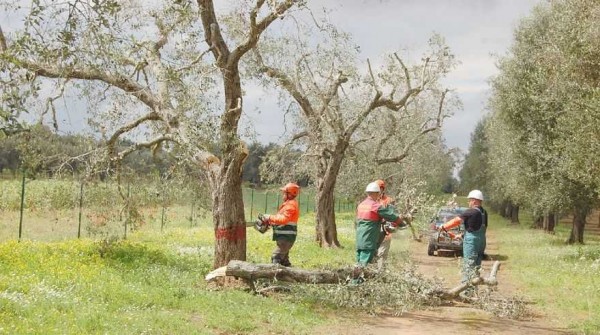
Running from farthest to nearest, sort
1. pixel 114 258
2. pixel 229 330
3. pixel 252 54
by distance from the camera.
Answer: pixel 252 54 → pixel 114 258 → pixel 229 330

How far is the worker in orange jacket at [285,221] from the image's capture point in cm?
1362

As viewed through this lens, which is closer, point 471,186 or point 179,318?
point 179,318

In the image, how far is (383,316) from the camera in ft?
40.3

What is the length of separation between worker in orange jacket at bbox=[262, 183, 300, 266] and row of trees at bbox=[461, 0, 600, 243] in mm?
10093

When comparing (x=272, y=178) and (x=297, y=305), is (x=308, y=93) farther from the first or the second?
(x=297, y=305)

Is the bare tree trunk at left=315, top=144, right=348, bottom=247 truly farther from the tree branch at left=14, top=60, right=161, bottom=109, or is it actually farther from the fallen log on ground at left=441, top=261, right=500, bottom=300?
the fallen log on ground at left=441, top=261, right=500, bottom=300

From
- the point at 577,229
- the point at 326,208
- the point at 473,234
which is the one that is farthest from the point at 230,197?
the point at 577,229

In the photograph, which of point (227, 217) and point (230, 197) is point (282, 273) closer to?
point (227, 217)

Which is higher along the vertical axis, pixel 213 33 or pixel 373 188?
pixel 213 33

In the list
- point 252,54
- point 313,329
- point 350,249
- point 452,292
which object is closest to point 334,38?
point 252,54

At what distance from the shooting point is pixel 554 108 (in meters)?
26.1

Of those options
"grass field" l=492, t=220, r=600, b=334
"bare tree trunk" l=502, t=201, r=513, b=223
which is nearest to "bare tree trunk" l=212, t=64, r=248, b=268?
"grass field" l=492, t=220, r=600, b=334

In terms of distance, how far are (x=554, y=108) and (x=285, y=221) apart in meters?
16.5

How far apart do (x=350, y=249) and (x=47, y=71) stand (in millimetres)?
14691
